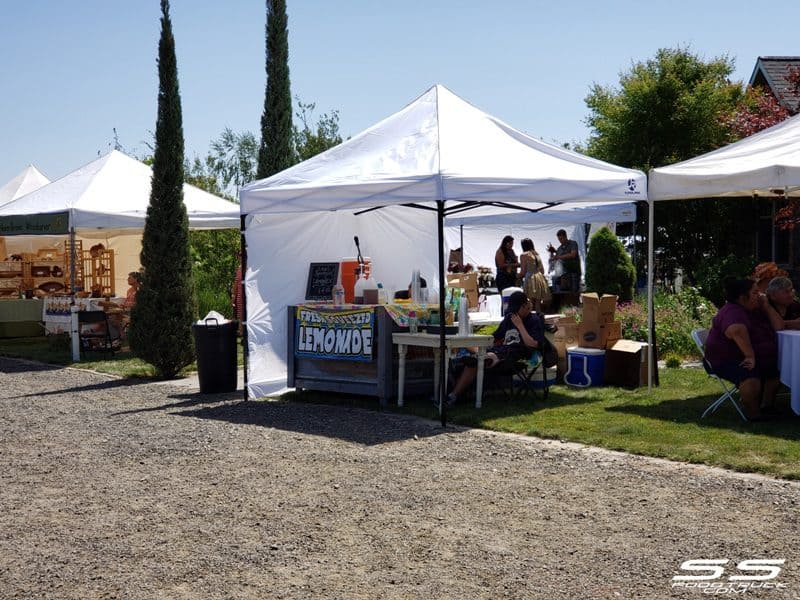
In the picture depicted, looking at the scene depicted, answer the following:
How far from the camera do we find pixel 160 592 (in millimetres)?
4977

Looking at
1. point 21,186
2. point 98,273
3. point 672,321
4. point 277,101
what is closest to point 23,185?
point 21,186

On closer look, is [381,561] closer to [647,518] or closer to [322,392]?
[647,518]

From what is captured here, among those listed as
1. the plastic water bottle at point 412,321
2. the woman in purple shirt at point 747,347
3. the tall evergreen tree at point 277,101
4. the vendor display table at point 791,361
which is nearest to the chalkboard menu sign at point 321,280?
the plastic water bottle at point 412,321

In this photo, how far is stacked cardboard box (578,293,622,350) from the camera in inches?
460

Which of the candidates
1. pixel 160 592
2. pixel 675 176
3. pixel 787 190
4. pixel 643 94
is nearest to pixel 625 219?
pixel 787 190

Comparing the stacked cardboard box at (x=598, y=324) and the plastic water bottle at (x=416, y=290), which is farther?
the stacked cardboard box at (x=598, y=324)

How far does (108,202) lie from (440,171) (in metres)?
8.99

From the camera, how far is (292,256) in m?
12.5

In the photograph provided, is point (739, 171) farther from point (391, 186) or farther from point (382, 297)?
point (382, 297)

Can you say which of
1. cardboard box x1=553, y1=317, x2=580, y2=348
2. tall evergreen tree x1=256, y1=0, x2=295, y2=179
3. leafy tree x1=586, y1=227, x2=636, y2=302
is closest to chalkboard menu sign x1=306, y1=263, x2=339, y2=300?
cardboard box x1=553, y1=317, x2=580, y2=348

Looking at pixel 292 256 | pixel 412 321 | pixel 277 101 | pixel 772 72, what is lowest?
pixel 412 321

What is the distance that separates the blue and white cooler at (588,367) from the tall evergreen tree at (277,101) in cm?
655

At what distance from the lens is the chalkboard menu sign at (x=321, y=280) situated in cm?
1229

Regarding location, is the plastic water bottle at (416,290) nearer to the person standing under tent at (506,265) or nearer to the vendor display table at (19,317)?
the person standing under tent at (506,265)
